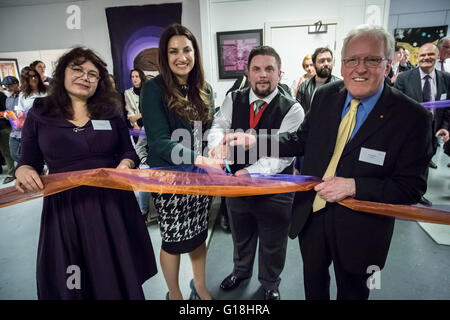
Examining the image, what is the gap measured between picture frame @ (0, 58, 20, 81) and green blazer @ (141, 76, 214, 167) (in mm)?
7285

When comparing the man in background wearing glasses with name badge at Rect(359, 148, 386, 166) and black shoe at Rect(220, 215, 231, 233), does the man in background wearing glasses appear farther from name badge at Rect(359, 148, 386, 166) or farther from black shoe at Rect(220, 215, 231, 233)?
black shoe at Rect(220, 215, 231, 233)

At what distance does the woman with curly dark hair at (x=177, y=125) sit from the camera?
1.43 m

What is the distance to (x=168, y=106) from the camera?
145cm

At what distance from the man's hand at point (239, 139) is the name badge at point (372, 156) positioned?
59 centimetres

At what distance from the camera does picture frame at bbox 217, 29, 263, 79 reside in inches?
193

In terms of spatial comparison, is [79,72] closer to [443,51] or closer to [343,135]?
[343,135]

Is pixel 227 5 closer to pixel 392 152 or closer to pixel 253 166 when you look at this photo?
pixel 253 166

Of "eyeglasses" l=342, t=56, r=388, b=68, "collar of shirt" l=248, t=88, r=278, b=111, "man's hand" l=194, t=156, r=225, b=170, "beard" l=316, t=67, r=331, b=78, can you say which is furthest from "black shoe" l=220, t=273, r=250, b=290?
"beard" l=316, t=67, r=331, b=78

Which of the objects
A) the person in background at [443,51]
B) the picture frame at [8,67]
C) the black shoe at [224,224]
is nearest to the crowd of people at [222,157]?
the black shoe at [224,224]

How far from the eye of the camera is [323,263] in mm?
1393
